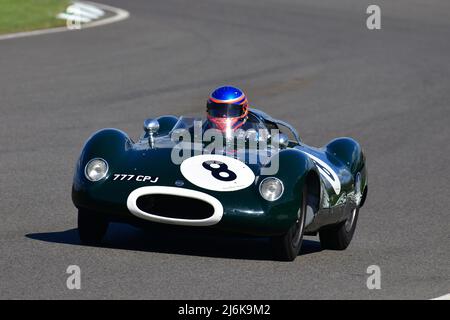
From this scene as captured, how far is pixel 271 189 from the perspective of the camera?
26.5 ft

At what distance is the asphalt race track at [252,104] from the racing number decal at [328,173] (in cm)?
50

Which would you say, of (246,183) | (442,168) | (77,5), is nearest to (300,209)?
(246,183)

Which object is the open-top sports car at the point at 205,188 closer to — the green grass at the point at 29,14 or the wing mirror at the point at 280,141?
the wing mirror at the point at 280,141

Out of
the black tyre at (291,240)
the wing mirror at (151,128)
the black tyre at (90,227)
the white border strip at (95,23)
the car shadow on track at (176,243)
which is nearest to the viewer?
the black tyre at (291,240)

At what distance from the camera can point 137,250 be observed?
8.35 m

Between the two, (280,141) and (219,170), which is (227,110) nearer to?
(280,141)

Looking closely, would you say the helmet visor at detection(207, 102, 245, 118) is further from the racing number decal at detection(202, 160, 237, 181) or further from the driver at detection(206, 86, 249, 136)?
the racing number decal at detection(202, 160, 237, 181)

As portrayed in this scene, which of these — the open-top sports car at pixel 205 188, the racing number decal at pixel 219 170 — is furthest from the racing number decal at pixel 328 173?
the racing number decal at pixel 219 170

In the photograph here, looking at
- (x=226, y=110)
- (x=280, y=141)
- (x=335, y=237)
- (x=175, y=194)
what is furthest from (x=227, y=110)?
(x=175, y=194)

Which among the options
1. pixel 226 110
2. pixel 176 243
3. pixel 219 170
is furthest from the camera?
pixel 226 110

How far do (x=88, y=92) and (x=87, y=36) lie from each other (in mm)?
4716

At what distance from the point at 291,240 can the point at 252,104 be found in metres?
9.21

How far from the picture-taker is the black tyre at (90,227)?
327 inches

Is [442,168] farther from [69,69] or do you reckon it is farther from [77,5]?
[77,5]
